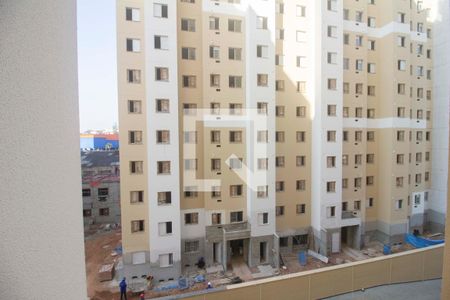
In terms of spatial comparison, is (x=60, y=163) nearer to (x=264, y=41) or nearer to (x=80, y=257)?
Result: (x=80, y=257)

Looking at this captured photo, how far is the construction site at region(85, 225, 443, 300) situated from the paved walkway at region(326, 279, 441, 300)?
5.16 meters

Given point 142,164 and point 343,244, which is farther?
point 343,244

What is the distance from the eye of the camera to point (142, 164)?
30.2 feet

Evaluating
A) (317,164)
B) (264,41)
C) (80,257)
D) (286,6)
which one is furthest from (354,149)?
(80,257)

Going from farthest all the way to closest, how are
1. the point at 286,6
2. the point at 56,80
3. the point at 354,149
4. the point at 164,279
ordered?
1. the point at 354,149
2. the point at 286,6
3. the point at 164,279
4. the point at 56,80

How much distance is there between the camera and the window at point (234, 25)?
10.1 m

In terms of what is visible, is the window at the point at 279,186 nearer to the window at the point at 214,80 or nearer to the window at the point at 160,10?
the window at the point at 214,80

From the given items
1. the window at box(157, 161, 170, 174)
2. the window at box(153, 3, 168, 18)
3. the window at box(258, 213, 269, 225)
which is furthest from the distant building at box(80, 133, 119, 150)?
the window at box(258, 213, 269, 225)

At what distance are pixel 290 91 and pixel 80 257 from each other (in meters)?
11.4

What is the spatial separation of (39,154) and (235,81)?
10.0 meters

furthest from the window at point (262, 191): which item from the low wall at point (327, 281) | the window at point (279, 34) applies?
the window at point (279, 34)

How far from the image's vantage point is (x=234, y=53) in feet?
33.7

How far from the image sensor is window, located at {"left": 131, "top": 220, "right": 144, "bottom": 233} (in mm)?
9117

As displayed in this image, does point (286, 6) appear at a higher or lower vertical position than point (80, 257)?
higher
